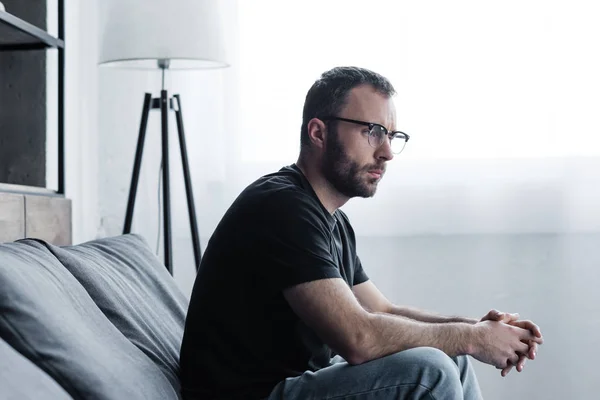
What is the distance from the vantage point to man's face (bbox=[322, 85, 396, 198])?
1.91 metres

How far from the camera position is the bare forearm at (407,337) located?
5.24ft

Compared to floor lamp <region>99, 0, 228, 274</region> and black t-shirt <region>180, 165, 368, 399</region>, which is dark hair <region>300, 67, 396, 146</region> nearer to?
black t-shirt <region>180, 165, 368, 399</region>

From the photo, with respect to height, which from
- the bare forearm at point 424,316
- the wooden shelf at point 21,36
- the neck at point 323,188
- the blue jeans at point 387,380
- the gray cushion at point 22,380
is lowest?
the bare forearm at point 424,316

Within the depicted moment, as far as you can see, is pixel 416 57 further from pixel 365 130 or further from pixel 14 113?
pixel 14 113

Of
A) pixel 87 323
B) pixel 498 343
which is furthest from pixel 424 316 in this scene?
pixel 87 323

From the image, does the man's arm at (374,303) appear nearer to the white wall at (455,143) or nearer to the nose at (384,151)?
the nose at (384,151)

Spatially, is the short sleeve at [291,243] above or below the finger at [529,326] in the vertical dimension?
above

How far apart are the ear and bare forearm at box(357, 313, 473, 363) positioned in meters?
0.47

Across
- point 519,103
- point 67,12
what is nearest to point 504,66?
point 519,103

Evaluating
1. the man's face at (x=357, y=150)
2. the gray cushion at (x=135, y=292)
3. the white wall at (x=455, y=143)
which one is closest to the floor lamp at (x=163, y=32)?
the white wall at (x=455, y=143)

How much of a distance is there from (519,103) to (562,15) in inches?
13.4

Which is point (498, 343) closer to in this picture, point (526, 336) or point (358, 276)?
point (526, 336)

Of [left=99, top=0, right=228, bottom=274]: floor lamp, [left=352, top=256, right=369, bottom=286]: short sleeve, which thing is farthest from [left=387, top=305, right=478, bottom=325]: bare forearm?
[left=99, top=0, right=228, bottom=274]: floor lamp

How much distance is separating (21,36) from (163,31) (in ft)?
1.53
